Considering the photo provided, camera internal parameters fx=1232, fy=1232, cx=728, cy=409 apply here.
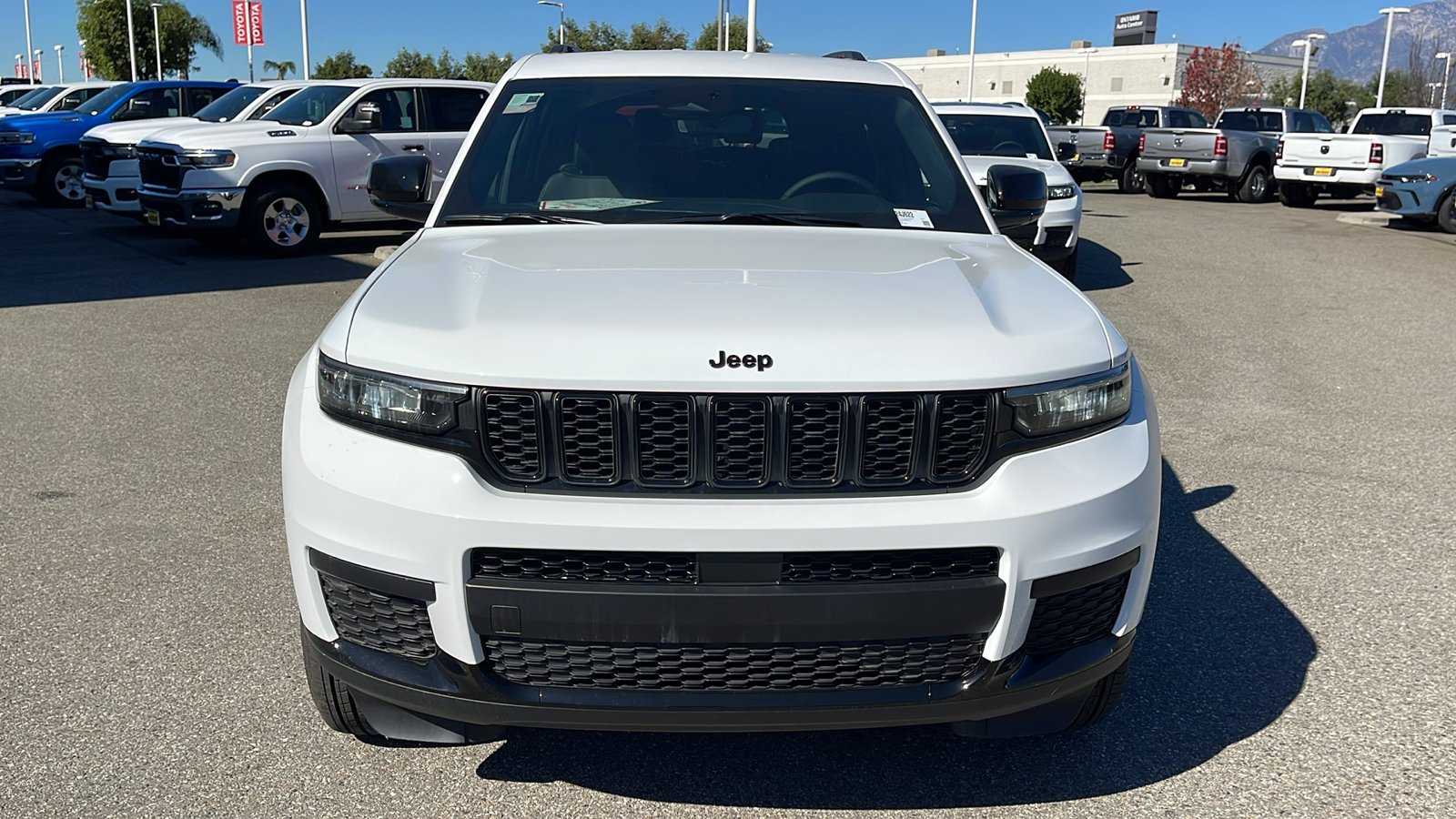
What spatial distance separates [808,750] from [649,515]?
1088 mm

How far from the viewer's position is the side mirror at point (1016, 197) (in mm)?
4164

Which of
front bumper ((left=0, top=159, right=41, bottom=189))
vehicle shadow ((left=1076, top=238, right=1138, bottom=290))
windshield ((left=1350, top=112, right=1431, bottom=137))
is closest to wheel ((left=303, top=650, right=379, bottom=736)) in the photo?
vehicle shadow ((left=1076, top=238, right=1138, bottom=290))

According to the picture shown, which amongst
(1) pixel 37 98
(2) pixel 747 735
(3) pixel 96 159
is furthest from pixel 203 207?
(1) pixel 37 98

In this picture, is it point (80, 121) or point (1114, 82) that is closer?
point (80, 121)

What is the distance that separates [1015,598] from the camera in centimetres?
252

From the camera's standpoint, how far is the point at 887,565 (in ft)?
8.16

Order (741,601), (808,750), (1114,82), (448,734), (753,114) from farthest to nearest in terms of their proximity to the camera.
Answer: (1114,82) < (753,114) < (808,750) < (448,734) < (741,601)

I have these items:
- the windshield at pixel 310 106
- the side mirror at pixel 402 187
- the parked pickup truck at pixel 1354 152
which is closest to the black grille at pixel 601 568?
the side mirror at pixel 402 187

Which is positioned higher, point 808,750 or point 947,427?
point 947,427

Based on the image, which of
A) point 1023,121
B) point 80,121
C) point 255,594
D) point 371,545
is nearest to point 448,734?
point 371,545

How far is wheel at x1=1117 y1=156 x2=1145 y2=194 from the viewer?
85.7 feet

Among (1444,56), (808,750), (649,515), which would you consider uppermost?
(1444,56)

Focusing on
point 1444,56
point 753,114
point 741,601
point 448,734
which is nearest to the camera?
point 741,601

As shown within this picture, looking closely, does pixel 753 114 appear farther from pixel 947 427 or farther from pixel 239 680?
pixel 239 680
